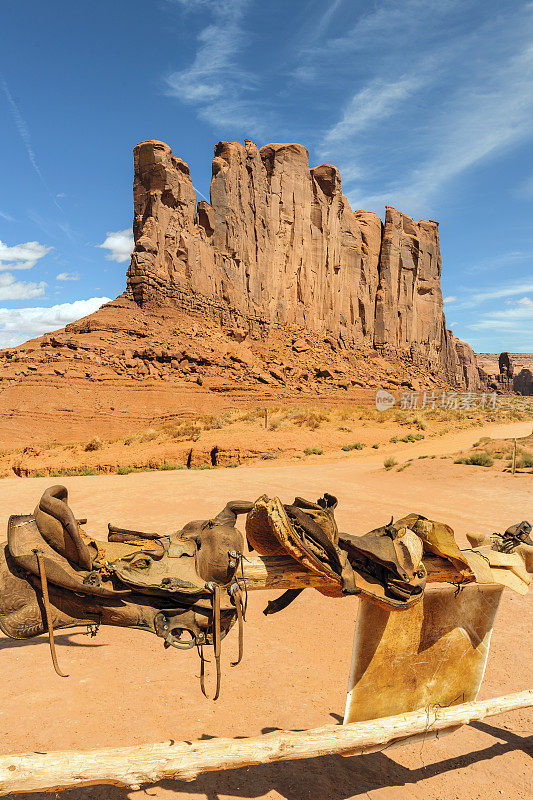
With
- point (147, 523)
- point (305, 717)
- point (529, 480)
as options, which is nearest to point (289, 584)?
point (305, 717)

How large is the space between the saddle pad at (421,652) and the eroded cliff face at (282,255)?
4733 centimetres

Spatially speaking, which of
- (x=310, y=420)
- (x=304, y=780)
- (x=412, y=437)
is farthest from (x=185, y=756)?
(x=310, y=420)

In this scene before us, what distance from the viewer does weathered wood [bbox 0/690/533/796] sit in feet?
7.57

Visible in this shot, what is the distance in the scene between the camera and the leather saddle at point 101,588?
227 centimetres

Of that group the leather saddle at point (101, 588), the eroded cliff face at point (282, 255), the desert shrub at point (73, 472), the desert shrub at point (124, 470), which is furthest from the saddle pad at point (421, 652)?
the eroded cliff face at point (282, 255)

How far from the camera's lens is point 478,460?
16.0m

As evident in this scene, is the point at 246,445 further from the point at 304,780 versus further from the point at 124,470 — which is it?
the point at 304,780

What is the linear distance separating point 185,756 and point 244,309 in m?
57.1

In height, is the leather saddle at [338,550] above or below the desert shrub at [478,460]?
above

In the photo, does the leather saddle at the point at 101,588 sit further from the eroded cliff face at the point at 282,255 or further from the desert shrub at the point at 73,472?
the eroded cliff face at the point at 282,255

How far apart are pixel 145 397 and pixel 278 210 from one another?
38947 mm

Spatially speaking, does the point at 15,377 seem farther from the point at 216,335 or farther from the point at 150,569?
the point at 150,569

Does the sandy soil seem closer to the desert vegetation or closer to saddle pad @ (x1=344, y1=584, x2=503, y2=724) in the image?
saddle pad @ (x1=344, y1=584, x2=503, y2=724)

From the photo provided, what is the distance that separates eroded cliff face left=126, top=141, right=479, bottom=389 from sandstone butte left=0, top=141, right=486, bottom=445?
0.60 ft
